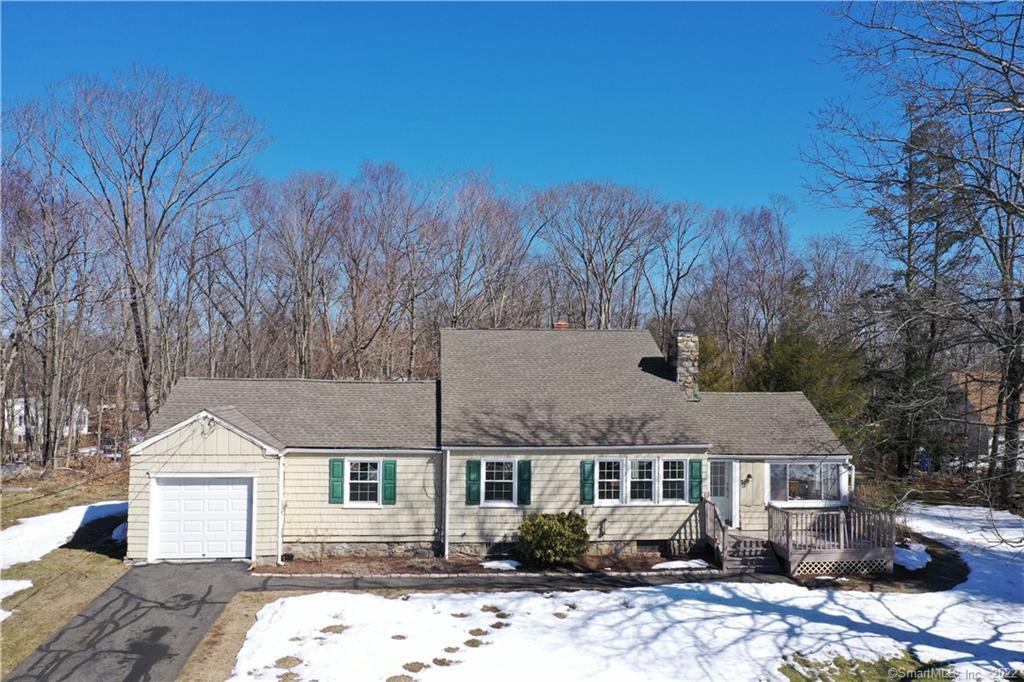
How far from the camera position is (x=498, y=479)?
1697 centimetres

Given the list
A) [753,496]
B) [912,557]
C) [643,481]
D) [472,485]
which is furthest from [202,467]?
[912,557]

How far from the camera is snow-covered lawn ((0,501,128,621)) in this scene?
1480 cm

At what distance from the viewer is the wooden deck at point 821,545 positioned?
15766mm

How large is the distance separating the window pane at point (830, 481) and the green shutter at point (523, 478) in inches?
315

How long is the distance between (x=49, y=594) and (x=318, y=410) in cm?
684

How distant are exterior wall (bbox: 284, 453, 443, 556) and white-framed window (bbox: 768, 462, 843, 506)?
897 cm

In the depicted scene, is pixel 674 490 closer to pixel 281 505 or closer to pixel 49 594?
pixel 281 505

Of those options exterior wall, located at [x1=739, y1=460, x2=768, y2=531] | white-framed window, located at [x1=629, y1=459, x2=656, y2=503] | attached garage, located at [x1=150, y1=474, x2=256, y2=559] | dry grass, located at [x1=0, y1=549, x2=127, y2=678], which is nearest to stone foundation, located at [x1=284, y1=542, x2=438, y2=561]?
attached garage, located at [x1=150, y1=474, x2=256, y2=559]

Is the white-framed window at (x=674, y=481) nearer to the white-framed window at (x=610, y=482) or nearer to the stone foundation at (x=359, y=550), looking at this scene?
the white-framed window at (x=610, y=482)

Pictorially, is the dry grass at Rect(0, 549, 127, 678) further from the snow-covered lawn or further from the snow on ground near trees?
the snow on ground near trees

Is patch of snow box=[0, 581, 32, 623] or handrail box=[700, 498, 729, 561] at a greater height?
handrail box=[700, 498, 729, 561]

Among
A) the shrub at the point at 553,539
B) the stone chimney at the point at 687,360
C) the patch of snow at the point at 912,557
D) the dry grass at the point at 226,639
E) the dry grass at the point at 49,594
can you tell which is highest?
the stone chimney at the point at 687,360

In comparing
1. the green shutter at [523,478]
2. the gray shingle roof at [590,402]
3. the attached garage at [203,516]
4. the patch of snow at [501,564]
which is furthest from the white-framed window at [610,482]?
the attached garage at [203,516]

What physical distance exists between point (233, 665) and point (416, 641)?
2.86 m
